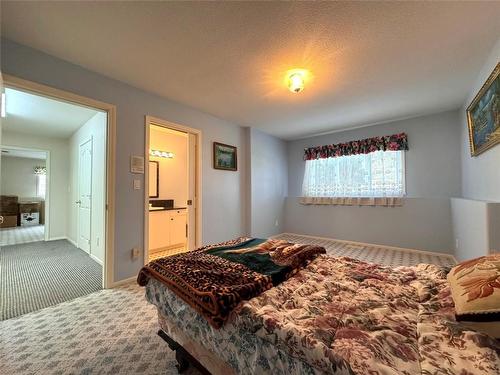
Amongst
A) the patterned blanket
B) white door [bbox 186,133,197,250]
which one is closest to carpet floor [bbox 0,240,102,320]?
white door [bbox 186,133,197,250]

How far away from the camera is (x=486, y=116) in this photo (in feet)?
7.22

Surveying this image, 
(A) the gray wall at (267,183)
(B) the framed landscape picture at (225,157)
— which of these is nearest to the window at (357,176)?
(A) the gray wall at (267,183)

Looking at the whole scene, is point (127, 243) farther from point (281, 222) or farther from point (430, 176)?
point (430, 176)

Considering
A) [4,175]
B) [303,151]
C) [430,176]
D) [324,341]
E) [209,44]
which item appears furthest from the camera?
[4,175]

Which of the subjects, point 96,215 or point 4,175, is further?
point 4,175

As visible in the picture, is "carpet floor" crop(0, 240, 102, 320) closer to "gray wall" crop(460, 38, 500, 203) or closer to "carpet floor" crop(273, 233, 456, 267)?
"carpet floor" crop(273, 233, 456, 267)

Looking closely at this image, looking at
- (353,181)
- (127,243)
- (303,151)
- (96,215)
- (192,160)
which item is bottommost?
(127,243)

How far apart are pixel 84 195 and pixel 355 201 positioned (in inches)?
206

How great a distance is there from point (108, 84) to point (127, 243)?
6.20 feet

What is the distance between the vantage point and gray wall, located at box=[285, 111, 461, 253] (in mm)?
3625

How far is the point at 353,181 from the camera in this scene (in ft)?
14.9

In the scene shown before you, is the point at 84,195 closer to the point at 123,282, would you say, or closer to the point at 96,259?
the point at 96,259

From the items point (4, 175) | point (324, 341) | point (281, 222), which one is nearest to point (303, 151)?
point (281, 222)

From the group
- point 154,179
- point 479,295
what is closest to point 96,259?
point 154,179
